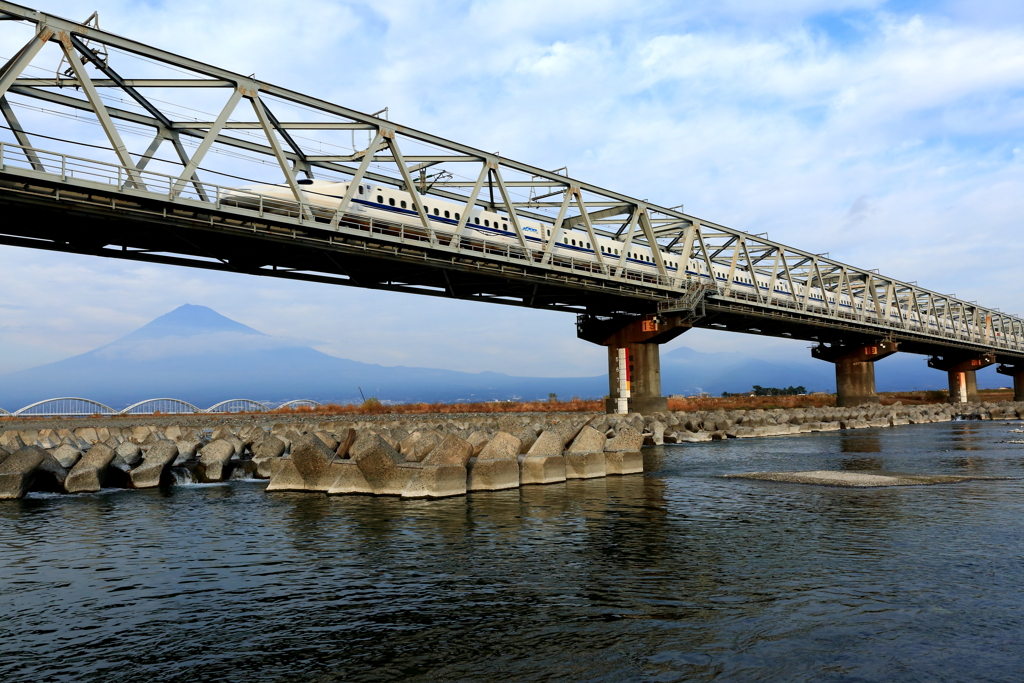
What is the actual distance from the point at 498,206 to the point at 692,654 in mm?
55199

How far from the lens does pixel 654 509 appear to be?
13062mm

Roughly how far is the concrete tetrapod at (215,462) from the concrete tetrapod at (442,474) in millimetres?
6918

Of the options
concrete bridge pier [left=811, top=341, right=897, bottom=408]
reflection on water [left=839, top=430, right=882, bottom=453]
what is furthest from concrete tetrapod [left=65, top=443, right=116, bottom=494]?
concrete bridge pier [left=811, top=341, right=897, bottom=408]

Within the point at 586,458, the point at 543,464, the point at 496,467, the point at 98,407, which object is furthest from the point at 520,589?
the point at 98,407

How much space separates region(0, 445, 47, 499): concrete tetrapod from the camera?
50.1 feet

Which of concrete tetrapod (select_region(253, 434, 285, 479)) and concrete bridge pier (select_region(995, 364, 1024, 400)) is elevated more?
concrete bridge pier (select_region(995, 364, 1024, 400))

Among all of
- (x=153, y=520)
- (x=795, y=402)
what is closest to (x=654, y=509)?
(x=153, y=520)

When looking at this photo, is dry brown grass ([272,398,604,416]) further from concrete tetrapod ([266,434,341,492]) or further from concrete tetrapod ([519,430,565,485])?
concrete tetrapod ([266,434,341,492])

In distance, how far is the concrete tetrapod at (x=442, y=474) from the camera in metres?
14.3

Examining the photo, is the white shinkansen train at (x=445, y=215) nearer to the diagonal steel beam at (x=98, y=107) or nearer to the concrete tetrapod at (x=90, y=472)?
the diagonal steel beam at (x=98, y=107)

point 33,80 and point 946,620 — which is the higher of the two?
point 33,80

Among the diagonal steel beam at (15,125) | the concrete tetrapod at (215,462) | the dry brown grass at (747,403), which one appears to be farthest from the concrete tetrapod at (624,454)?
the dry brown grass at (747,403)

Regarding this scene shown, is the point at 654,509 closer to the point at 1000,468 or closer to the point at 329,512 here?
the point at 329,512

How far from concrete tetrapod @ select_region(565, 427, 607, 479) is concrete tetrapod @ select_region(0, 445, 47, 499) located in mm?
12180
